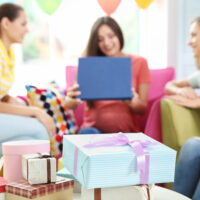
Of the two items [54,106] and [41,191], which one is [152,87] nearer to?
[54,106]

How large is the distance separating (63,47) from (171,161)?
474cm

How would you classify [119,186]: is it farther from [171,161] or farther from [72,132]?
[72,132]

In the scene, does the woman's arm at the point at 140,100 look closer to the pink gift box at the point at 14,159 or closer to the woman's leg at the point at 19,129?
the woman's leg at the point at 19,129

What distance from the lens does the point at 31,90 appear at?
219cm

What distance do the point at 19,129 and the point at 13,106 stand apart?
0.22 meters

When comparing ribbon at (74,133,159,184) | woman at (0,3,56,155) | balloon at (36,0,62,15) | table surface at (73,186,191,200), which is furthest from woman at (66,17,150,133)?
ribbon at (74,133,159,184)

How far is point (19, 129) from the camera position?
1.80m

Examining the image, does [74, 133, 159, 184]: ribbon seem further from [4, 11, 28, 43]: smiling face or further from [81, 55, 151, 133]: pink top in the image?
[4, 11, 28, 43]: smiling face

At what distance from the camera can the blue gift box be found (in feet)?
3.15

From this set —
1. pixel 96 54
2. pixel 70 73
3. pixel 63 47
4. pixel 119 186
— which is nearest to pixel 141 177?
pixel 119 186

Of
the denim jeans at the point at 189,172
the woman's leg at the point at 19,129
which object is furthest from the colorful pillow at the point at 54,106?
the denim jeans at the point at 189,172

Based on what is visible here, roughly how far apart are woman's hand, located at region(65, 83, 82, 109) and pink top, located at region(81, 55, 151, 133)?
0.54 ft

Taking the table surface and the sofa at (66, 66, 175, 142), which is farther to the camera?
the sofa at (66, 66, 175, 142)

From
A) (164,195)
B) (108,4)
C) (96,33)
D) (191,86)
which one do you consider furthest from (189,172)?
(108,4)
